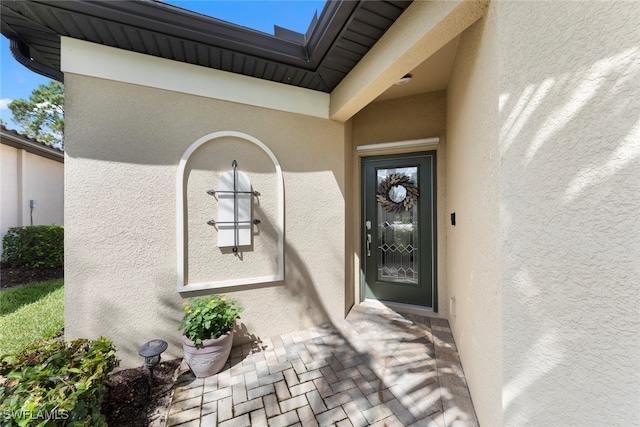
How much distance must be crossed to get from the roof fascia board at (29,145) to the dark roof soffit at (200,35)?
435cm

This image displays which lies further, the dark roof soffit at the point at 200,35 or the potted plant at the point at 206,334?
the potted plant at the point at 206,334

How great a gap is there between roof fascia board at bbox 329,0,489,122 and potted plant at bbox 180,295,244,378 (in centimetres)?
276

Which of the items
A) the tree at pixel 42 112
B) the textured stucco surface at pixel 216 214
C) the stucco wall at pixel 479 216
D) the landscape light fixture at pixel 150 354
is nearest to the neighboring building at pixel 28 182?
the textured stucco surface at pixel 216 214

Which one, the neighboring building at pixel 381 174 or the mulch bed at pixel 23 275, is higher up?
the neighboring building at pixel 381 174

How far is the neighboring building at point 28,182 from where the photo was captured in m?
5.31

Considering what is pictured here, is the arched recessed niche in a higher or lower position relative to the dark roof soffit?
lower

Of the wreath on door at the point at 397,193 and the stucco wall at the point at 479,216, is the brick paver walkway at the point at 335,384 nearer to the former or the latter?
the stucco wall at the point at 479,216

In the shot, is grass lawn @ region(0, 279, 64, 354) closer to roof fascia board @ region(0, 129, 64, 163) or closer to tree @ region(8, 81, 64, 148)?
roof fascia board @ region(0, 129, 64, 163)

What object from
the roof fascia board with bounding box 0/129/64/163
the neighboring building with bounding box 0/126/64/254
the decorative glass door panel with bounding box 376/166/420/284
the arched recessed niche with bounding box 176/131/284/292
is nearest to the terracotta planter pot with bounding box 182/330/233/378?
the arched recessed niche with bounding box 176/131/284/292

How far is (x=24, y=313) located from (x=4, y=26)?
3472 millimetres

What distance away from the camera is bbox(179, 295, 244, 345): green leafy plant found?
2.34m

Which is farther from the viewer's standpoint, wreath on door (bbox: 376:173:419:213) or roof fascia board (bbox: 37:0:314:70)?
wreath on door (bbox: 376:173:419:213)

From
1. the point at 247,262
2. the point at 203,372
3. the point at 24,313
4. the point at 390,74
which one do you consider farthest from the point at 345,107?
the point at 24,313

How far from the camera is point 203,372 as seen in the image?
7.54ft
